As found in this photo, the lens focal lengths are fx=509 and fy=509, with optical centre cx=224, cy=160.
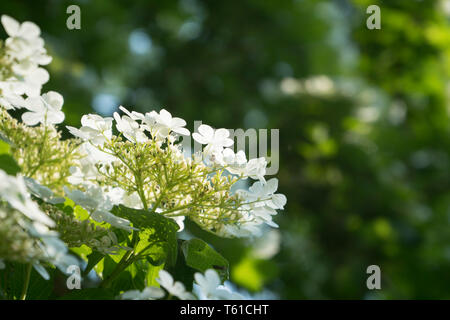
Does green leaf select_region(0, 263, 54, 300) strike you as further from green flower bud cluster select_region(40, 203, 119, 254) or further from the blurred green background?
the blurred green background

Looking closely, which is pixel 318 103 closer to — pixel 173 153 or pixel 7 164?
pixel 173 153

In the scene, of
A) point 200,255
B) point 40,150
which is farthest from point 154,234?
point 40,150

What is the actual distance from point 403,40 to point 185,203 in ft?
12.6

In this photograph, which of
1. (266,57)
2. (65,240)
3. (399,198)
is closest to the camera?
(65,240)

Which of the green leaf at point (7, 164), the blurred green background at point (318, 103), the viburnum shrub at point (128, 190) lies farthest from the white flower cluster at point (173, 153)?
the blurred green background at point (318, 103)

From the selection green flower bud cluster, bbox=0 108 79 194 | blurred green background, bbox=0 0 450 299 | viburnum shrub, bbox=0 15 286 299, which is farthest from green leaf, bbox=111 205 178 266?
blurred green background, bbox=0 0 450 299

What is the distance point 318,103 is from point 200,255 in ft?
11.9

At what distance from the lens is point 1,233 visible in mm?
382

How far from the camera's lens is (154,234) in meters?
0.54

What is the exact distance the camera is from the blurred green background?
3.57 meters

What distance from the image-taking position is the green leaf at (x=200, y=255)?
0.55 metres
